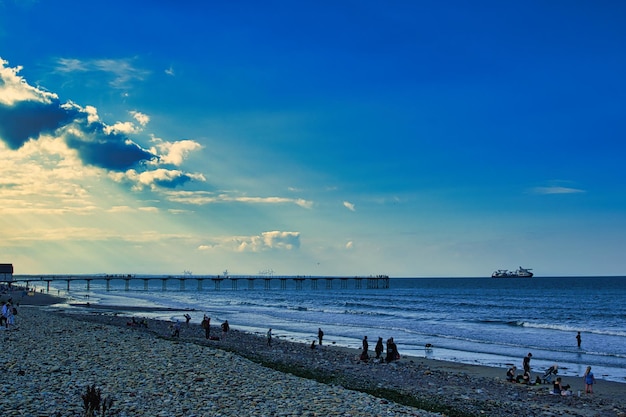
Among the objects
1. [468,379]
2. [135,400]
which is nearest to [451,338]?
[468,379]

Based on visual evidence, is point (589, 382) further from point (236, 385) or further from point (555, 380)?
point (236, 385)

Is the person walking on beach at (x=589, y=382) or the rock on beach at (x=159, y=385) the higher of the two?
the rock on beach at (x=159, y=385)

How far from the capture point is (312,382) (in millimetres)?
15523

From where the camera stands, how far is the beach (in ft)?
37.9

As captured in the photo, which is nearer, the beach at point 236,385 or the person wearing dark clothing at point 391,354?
the beach at point 236,385

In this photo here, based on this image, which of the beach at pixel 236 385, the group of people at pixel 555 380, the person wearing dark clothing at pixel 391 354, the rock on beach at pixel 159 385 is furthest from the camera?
the person wearing dark clothing at pixel 391 354

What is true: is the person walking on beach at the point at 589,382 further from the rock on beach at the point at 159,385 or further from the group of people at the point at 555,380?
the rock on beach at the point at 159,385

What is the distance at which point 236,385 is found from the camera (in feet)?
46.1

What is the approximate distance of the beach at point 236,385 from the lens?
11539 mm

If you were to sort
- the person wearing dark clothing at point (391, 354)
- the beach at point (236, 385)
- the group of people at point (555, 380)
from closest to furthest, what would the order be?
the beach at point (236, 385), the group of people at point (555, 380), the person wearing dark clothing at point (391, 354)

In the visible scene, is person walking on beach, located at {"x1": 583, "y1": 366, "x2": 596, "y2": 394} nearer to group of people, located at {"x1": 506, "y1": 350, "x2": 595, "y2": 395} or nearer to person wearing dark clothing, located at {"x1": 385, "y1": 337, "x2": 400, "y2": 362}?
group of people, located at {"x1": 506, "y1": 350, "x2": 595, "y2": 395}

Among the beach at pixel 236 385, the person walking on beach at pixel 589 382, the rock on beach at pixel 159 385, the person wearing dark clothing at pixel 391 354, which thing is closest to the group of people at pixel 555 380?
the person walking on beach at pixel 589 382

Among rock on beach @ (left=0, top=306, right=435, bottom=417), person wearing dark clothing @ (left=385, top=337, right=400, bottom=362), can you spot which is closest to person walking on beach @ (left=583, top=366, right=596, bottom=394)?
person wearing dark clothing @ (left=385, top=337, right=400, bottom=362)

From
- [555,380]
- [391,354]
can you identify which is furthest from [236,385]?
[555,380]
